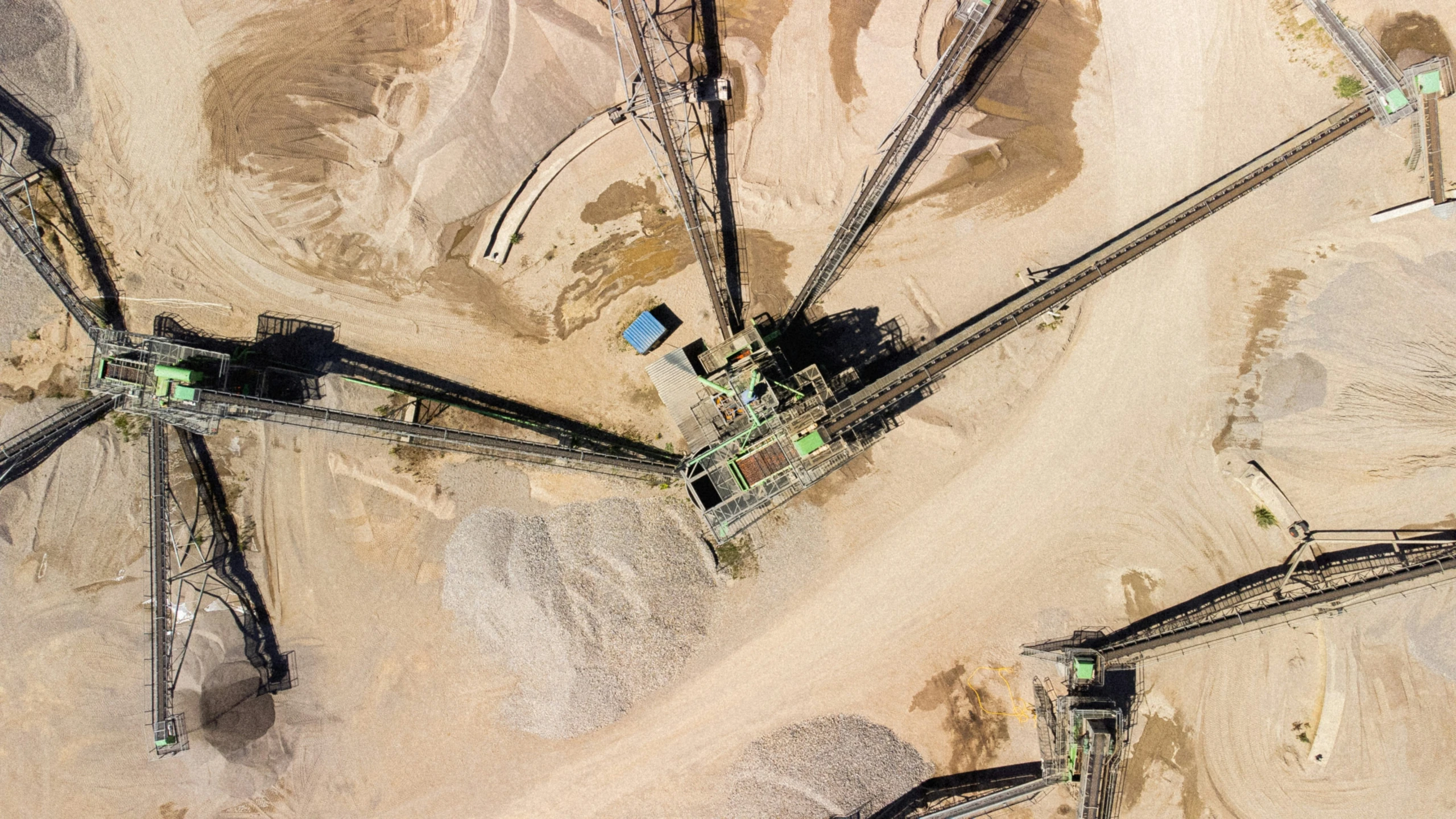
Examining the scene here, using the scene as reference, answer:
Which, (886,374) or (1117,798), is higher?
(886,374)

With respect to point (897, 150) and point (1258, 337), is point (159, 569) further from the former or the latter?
point (1258, 337)

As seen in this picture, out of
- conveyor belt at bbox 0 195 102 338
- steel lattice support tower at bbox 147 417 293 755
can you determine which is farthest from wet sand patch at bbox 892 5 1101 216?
conveyor belt at bbox 0 195 102 338

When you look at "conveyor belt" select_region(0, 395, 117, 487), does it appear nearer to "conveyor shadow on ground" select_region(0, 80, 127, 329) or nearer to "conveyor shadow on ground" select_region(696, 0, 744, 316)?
"conveyor shadow on ground" select_region(0, 80, 127, 329)

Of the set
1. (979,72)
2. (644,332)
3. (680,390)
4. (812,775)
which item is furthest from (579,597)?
(979,72)

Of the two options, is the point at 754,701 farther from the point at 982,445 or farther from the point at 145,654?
the point at 145,654

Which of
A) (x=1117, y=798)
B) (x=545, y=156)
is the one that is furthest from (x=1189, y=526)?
(x=545, y=156)

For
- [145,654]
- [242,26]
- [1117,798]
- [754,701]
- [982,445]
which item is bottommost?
[1117,798]
